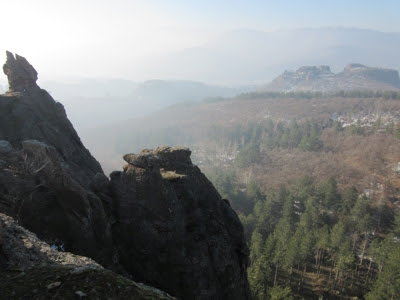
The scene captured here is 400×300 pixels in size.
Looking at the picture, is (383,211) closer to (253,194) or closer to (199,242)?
(253,194)

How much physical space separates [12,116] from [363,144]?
134 metres

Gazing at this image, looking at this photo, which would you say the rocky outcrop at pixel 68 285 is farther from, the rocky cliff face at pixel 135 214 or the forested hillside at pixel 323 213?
the forested hillside at pixel 323 213

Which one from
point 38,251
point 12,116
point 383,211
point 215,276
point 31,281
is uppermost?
point 12,116

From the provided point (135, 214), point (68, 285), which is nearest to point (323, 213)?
point (135, 214)

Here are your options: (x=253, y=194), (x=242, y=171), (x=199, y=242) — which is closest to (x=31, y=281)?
(x=199, y=242)

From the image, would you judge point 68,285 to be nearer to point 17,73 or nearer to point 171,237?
point 171,237

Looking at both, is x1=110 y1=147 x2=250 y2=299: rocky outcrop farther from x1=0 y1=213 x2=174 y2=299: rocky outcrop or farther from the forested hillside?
the forested hillside

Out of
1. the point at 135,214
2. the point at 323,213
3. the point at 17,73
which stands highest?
the point at 17,73

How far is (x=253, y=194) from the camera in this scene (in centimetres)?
8694

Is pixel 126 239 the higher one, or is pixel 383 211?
pixel 126 239

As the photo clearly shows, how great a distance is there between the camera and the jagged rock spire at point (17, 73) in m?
28.4

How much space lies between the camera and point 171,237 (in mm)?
18844

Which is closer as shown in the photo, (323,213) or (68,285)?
(68,285)

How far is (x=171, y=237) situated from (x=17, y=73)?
22093mm
